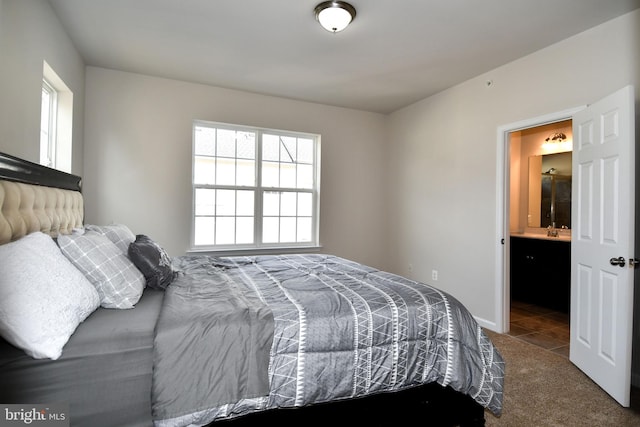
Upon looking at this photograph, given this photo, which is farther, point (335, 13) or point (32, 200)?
point (335, 13)

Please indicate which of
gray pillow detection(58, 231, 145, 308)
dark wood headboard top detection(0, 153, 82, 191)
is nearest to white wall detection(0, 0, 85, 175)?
dark wood headboard top detection(0, 153, 82, 191)

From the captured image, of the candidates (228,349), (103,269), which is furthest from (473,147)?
(103,269)

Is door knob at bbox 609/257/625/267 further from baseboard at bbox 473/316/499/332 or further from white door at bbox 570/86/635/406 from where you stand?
baseboard at bbox 473/316/499/332

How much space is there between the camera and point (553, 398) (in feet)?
7.11

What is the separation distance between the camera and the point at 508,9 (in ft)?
7.84

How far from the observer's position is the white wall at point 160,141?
3.52 m

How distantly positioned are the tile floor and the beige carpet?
0.31 metres

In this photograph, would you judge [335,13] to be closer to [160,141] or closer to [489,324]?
[160,141]

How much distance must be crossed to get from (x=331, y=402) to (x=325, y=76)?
3.17 m

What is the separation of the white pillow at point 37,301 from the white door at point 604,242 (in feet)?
9.84

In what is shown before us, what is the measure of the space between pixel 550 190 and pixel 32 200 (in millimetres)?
5557

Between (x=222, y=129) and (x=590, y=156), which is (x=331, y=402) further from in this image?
(x=222, y=129)

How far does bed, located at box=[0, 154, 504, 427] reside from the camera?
1.23 metres

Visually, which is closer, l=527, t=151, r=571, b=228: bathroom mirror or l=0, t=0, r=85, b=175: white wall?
l=0, t=0, r=85, b=175: white wall
